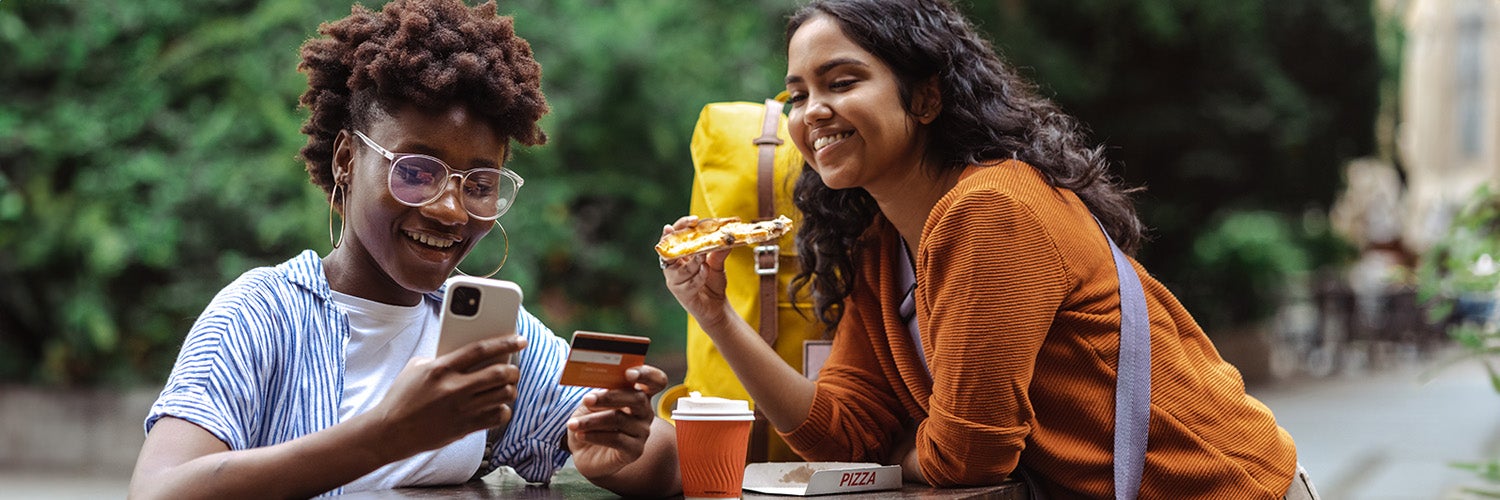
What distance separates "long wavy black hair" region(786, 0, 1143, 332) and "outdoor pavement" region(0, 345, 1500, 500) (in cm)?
215

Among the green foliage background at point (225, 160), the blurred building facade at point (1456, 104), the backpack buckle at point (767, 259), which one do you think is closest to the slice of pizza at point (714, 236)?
the backpack buckle at point (767, 259)

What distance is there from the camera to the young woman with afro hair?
81.9 inches

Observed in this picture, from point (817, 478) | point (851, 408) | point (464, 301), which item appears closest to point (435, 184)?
point (464, 301)

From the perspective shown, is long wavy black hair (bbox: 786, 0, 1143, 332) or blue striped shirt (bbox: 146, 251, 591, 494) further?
long wavy black hair (bbox: 786, 0, 1143, 332)

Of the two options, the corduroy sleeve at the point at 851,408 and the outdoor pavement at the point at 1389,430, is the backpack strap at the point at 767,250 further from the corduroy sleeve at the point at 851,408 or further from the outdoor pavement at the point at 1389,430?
the outdoor pavement at the point at 1389,430

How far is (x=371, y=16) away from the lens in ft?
7.97

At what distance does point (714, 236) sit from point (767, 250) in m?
0.64

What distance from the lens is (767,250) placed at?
3.24 m

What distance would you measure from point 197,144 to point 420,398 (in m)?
6.53

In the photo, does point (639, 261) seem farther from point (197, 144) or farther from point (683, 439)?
point (683, 439)

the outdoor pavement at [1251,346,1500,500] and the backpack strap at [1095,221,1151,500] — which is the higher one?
the outdoor pavement at [1251,346,1500,500]

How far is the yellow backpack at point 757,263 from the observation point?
10.7 feet

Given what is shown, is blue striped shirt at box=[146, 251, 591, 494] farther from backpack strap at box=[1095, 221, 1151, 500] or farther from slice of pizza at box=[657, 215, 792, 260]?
backpack strap at box=[1095, 221, 1151, 500]

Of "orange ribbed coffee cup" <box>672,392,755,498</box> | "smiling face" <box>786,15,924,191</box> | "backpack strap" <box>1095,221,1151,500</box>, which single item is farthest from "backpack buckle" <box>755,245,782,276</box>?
"orange ribbed coffee cup" <box>672,392,755,498</box>
